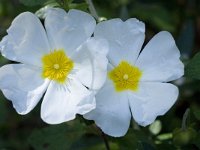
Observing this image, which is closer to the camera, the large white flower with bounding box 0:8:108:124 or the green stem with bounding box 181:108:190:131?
the large white flower with bounding box 0:8:108:124

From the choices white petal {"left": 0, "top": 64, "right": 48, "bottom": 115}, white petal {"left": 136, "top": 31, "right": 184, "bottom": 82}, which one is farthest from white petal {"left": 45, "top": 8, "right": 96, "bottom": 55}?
white petal {"left": 136, "top": 31, "right": 184, "bottom": 82}

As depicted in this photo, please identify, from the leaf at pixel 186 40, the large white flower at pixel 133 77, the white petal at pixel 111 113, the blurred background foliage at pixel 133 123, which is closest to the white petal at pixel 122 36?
the large white flower at pixel 133 77

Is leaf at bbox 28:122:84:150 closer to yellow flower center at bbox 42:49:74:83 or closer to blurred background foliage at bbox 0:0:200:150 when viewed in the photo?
blurred background foliage at bbox 0:0:200:150

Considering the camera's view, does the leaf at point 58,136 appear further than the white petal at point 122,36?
Yes

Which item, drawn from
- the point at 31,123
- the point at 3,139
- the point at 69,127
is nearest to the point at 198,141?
the point at 69,127

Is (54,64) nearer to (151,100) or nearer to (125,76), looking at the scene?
(125,76)

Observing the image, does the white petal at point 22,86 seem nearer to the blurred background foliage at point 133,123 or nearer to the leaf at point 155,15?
the blurred background foliage at point 133,123

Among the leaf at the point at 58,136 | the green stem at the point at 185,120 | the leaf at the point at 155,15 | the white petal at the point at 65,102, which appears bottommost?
the leaf at the point at 155,15

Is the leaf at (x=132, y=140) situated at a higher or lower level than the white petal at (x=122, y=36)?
lower

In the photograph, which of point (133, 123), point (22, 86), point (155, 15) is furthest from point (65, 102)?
point (155, 15)
